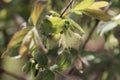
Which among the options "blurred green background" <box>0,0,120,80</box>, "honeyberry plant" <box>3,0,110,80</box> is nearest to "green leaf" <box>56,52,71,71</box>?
"honeyberry plant" <box>3,0,110,80</box>

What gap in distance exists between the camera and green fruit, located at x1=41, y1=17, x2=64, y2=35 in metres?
0.80

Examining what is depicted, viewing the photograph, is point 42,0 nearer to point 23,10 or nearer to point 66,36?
point 66,36

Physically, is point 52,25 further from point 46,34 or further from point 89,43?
point 89,43

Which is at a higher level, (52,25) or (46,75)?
(52,25)

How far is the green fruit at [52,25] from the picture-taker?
797 mm

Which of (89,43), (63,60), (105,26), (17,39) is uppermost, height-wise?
(17,39)

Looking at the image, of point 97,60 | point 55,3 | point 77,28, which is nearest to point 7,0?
point 55,3

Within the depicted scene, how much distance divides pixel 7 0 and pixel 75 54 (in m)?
0.83

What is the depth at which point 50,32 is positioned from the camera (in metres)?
0.81

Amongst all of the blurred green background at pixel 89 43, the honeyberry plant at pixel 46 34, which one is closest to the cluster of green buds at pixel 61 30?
the honeyberry plant at pixel 46 34

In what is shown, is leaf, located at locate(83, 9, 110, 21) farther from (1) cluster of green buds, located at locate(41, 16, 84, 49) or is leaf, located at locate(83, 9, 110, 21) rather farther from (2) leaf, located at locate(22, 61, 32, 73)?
(2) leaf, located at locate(22, 61, 32, 73)

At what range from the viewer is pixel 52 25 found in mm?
805

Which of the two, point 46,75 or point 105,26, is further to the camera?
point 105,26

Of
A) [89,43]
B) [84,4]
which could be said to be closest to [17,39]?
[84,4]
